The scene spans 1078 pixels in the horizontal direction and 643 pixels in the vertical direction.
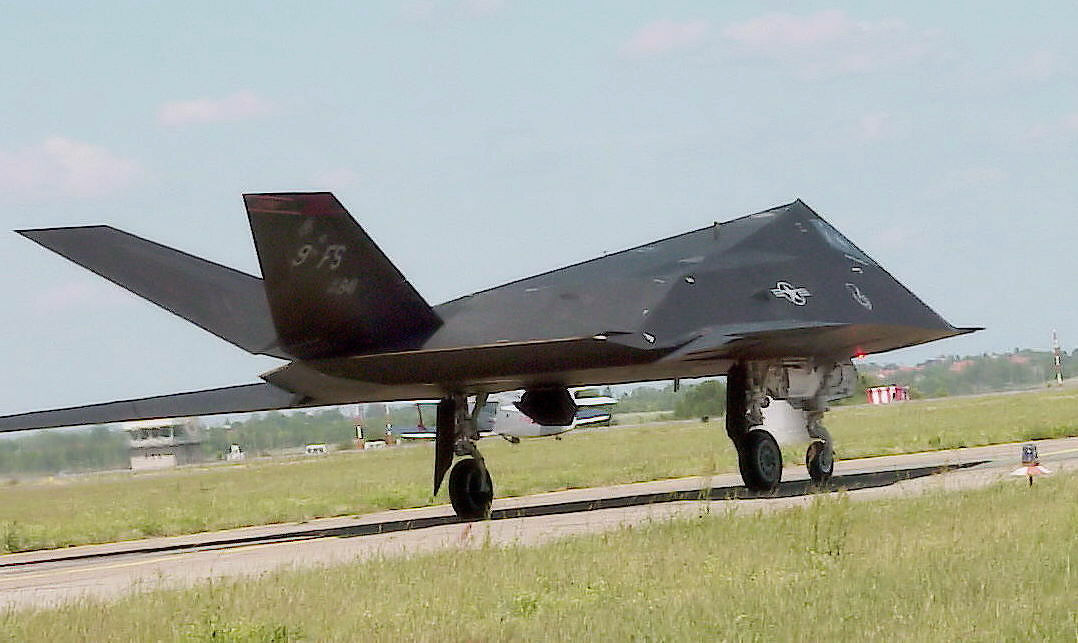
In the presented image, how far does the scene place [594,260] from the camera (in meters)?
20.8

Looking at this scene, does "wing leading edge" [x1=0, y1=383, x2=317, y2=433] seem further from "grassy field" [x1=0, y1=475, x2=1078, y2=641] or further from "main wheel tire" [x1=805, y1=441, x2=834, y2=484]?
"main wheel tire" [x1=805, y1=441, x2=834, y2=484]

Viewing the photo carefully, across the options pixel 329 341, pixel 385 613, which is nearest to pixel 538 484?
pixel 329 341

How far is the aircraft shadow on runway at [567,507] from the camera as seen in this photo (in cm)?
2006

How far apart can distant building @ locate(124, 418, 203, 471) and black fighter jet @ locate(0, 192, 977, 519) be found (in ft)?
73.1

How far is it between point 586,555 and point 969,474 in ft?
34.5

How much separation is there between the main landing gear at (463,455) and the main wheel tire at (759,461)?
356cm

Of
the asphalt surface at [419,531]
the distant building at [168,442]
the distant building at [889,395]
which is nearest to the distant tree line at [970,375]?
the distant building at [889,395]

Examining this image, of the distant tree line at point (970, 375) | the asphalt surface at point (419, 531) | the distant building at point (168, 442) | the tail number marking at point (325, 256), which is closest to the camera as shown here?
the asphalt surface at point (419, 531)

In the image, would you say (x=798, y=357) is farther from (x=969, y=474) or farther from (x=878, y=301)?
(x=969, y=474)

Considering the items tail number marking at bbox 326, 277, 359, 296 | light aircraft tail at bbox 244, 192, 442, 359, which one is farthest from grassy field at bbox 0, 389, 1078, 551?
tail number marking at bbox 326, 277, 359, 296

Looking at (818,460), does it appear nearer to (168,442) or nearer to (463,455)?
(463,455)

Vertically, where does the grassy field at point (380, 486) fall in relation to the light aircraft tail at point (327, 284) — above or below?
below

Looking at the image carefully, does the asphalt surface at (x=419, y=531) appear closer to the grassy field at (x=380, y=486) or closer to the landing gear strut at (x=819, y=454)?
the landing gear strut at (x=819, y=454)

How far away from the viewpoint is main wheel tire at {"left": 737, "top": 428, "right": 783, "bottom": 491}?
20484mm
